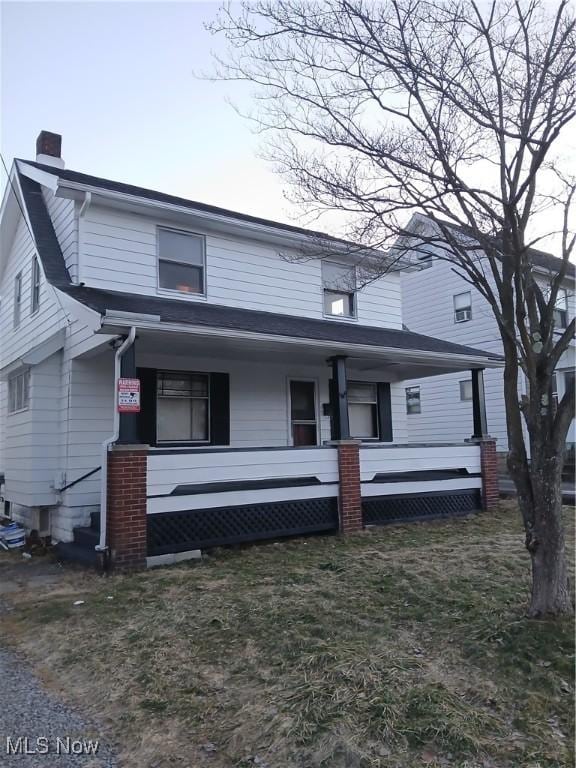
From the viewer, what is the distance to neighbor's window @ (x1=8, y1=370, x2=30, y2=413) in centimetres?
941

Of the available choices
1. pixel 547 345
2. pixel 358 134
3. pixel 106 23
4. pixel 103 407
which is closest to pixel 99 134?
pixel 106 23

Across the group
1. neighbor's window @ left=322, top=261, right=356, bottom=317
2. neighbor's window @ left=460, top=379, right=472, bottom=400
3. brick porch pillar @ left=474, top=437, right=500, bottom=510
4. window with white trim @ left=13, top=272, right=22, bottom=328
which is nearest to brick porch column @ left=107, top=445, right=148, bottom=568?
neighbor's window @ left=322, top=261, right=356, bottom=317

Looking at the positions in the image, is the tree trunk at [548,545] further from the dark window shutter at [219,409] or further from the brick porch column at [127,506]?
the dark window shutter at [219,409]

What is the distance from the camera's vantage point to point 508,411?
4.50m

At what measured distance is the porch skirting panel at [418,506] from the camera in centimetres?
920

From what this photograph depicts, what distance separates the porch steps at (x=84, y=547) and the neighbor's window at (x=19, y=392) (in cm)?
245

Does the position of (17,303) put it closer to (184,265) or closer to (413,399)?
(184,265)

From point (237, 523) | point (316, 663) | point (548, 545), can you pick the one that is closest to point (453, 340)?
point (237, 523)

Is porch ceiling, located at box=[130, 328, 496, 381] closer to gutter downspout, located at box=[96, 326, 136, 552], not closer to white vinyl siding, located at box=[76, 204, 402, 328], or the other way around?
gutter downspout, located at box=[96, 326, 136, 552]

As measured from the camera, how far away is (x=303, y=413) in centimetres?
1091

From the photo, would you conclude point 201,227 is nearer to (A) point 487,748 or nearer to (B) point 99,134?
(B) point 99,134

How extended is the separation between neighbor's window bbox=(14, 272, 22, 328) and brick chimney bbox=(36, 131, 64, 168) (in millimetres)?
2295

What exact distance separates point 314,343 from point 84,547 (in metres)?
4.24

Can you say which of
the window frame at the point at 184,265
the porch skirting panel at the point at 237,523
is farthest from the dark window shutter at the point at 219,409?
the porch skirting panel at the point at 237,523
